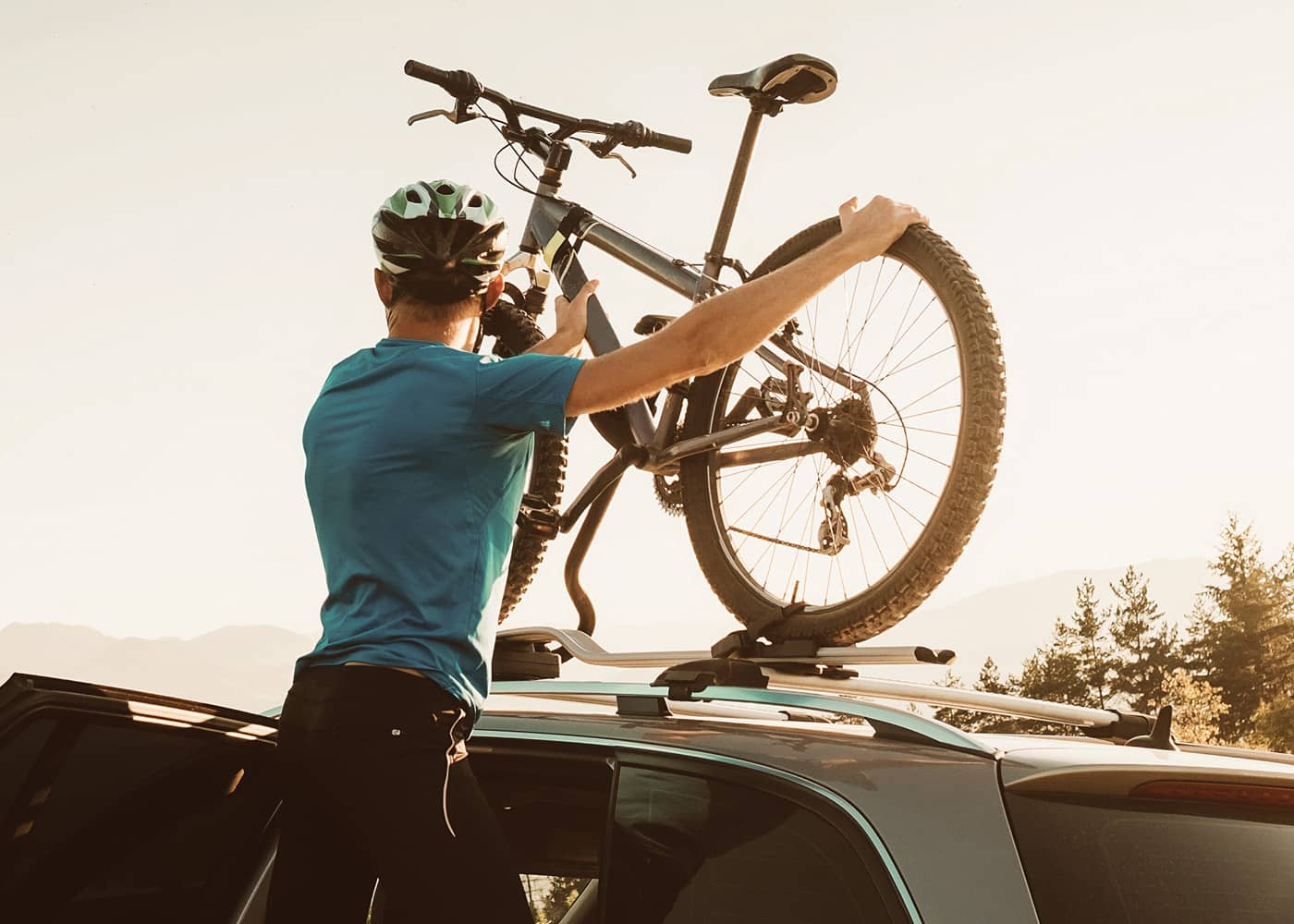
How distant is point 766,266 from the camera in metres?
4.20

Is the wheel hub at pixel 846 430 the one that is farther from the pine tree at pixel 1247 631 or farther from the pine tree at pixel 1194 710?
the pine tree at pixel 1247 631

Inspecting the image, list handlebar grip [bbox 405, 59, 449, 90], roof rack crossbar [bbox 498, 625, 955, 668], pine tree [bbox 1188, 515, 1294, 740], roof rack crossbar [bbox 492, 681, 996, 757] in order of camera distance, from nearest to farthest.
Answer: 1. roof rack crossbar [bbox 492, 681, 996, 757]
2. roof rack crossbar [bbox 498, 625, 955, 668]
3. handlebar grip [bbox 405, 59, 449, 90]
4. pine tree [bbox 1188, 515, 1294, 740]

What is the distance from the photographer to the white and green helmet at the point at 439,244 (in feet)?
9.01

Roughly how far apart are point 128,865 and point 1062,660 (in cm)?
7153

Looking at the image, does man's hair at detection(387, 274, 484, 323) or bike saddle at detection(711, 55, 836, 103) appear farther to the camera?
bike saddle at detection(711, 55, 836, 103)

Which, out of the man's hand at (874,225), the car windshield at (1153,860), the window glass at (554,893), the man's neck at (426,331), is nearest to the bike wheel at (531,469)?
the window glass at (554,893)

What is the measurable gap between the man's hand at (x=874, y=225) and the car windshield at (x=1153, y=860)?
111 centimetres

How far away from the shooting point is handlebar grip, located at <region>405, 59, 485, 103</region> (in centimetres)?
520

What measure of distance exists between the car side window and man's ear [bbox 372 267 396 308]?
108 cm

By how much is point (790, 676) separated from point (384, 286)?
1.29 meters

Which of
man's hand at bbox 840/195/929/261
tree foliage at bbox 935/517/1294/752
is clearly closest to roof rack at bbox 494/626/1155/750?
man's hand at bbox 840/195/929/261

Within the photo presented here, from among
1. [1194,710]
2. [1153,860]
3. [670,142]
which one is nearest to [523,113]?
[670,142]

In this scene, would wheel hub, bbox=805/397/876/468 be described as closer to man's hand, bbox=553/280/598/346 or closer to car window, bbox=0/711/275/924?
man's hand, bbox=553/280/598/346

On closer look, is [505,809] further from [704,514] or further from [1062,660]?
[1062,660]
